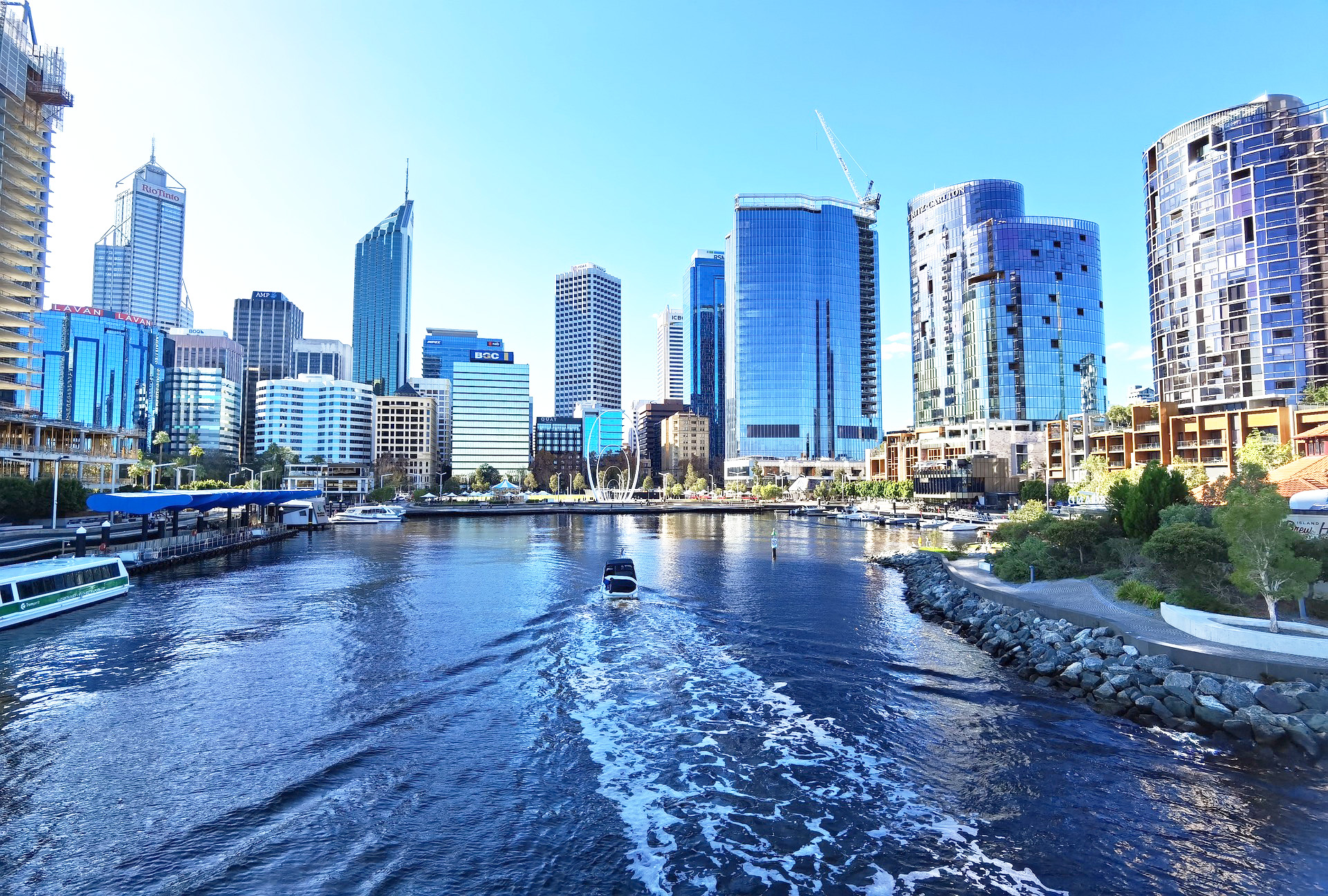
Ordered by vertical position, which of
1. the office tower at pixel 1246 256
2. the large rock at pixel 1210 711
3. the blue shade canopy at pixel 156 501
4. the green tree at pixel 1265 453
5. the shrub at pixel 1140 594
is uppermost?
the office tower at pixel 1246 256

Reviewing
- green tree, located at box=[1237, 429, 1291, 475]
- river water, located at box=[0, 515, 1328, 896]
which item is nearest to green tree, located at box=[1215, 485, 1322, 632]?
river water, located at box=[0, 515, 1328, 896]

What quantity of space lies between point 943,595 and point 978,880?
34733 millimetres

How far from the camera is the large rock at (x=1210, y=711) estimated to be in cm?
2358

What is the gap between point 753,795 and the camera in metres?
19.8

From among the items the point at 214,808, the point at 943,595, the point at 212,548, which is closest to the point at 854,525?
the point at 943,595

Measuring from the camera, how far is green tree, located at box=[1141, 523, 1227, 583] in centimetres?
3391

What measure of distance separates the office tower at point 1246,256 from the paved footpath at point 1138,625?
118m

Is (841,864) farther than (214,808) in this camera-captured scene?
No

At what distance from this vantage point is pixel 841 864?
53.2 ft

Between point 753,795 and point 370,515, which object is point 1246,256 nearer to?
→ point 753,795

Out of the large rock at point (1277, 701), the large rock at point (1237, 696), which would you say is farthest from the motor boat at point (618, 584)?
the large rock at point (1277, 701)

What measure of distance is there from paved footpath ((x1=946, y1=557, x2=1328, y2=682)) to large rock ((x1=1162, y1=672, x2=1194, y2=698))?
1.05 meters

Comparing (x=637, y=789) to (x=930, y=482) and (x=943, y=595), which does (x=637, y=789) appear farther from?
(x=930, y=482)

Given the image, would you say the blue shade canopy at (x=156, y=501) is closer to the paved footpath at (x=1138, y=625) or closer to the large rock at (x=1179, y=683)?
the paved footpath at (x=1138, y=625)
